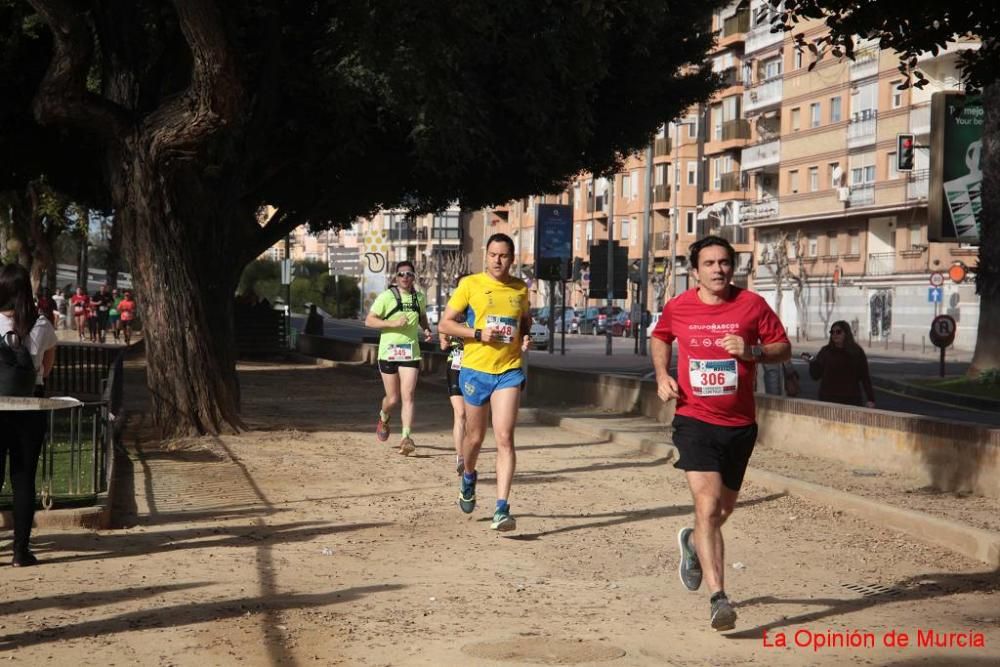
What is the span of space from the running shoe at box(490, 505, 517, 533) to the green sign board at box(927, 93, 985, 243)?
21.3 meters

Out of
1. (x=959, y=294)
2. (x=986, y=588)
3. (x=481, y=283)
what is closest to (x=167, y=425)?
(x=481, y=283)

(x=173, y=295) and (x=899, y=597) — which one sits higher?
(x=173, y=295)

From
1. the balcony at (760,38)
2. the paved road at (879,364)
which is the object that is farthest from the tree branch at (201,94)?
the balcony at (760,38)

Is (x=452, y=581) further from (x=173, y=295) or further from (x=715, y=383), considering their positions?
(x=173, y=295)

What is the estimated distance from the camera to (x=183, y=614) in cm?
748

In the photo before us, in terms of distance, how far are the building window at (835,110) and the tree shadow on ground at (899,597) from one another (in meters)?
65.3

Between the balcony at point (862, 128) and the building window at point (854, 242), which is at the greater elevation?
the balcony at point (862, 128)

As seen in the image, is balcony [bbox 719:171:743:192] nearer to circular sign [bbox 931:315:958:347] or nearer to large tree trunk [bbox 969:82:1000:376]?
circular sign [bbox 931:315:958:347]

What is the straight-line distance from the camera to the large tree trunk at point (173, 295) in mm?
16453

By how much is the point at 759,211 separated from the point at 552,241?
173ft

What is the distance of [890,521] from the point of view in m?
10.7

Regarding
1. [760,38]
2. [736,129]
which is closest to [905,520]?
[760,38]

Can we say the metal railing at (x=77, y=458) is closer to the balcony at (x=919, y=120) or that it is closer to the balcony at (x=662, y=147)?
the balcony at (x=919, y=120)

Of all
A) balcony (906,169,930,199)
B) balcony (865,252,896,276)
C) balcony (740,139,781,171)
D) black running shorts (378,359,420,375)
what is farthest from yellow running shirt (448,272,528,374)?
balcony (740,139,781,171)
